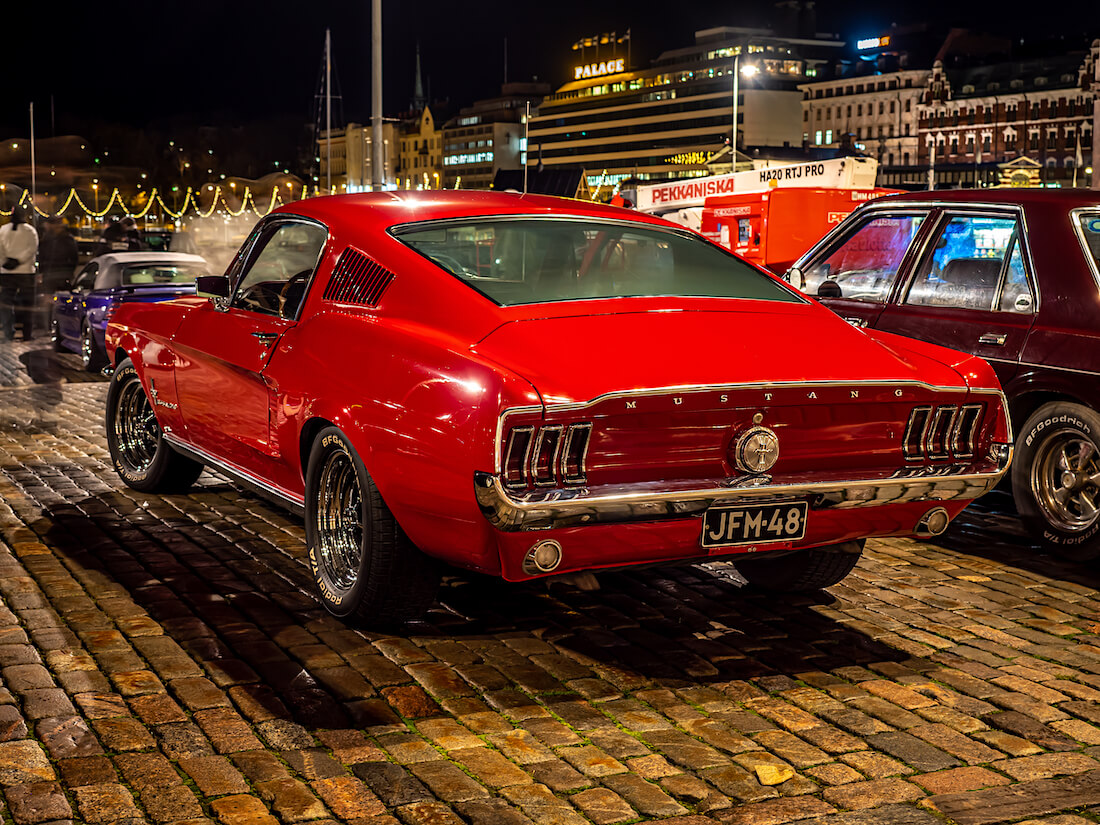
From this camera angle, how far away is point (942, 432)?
202 inches

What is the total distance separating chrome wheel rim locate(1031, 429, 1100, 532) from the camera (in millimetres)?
6797

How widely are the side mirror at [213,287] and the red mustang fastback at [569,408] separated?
644 millimetres

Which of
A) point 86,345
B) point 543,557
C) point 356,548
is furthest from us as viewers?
point 86,345

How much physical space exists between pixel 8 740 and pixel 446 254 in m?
2.44

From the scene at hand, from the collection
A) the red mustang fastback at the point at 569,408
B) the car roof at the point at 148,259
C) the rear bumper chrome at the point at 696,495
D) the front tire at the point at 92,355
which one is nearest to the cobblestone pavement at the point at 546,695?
the red mustang fastback at the point at 569,408

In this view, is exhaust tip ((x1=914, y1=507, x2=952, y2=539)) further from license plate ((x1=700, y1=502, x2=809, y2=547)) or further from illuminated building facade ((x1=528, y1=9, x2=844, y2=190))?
illuminated building facade ((x1=528, y1=9, x2=844, y2=190))

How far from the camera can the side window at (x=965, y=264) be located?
297 inches

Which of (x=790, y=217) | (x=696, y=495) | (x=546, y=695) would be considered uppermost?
(x=790, y=217)

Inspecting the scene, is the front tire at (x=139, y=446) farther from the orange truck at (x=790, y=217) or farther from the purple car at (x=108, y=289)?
the orange truck at (x=790, y=217)

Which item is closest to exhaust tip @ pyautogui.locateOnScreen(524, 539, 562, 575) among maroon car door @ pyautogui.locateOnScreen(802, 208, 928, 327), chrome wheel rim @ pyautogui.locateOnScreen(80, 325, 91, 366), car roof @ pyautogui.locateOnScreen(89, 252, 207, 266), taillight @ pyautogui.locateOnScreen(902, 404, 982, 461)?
taillight @ pyautogui.locateOnScreen(902, 404, 982, 461)

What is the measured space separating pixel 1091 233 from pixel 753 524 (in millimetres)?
3478

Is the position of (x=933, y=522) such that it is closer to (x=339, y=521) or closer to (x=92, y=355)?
(x=339, y=521)

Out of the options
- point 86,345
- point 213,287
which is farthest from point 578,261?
point 86,345

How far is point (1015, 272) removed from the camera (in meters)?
7.39
